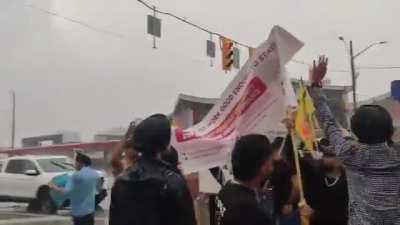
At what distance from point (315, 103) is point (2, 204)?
23.5m

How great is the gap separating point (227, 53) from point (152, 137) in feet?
58.2

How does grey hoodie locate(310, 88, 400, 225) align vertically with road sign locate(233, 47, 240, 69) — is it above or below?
below

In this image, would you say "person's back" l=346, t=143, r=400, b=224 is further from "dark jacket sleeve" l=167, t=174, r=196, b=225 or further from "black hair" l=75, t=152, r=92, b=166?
"black hair" l=75, t=152, r=92, b=166

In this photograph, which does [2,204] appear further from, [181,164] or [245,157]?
[245,157]


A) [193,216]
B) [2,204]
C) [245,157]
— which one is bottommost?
[2,204]

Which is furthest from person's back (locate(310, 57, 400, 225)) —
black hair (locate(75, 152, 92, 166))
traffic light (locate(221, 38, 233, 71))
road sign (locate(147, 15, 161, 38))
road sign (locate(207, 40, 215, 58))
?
road sign (locate(207, 40, 215, 58))

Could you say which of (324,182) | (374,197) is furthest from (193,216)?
(324,182)

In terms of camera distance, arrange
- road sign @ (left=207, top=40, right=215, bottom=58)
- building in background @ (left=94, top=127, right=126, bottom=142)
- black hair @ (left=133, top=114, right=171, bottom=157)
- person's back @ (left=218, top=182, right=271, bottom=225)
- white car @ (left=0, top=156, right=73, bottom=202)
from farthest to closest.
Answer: building in background @ (left=94, top=127, right=126, bottom=142) → white car @ (left=0, top=156, right=73, bottom=202) → road sign @ (left=207, top=40, right=215, bottom=58) → black hair @ (left=133, top=114, right=171, bottom=157) → person's back @ (left=218, top=182, right=271, bottom=225)

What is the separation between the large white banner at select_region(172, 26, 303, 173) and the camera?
17.1 ft

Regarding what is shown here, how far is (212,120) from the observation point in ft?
18.7

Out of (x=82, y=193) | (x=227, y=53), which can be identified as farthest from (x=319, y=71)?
(x=227, y=53)

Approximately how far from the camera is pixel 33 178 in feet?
75.7

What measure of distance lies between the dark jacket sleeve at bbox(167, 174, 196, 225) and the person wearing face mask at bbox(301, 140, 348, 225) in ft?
7.07

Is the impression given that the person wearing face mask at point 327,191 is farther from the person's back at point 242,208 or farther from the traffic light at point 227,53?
the traffic light at point 227,53
